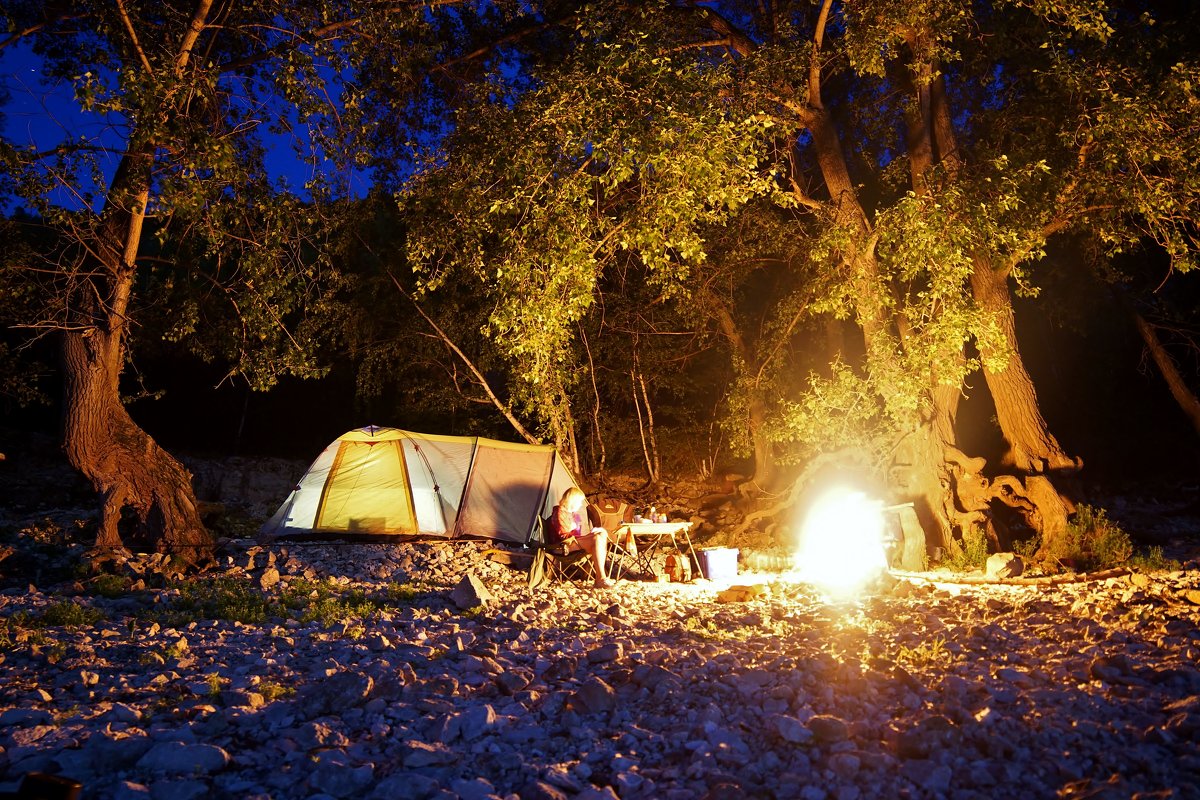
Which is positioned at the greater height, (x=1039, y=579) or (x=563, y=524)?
(x=563, y=524)

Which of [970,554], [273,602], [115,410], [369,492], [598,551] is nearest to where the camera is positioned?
[273,602]

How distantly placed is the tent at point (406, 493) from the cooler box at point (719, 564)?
3203mm

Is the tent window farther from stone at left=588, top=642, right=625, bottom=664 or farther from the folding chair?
stone at left=588, top=642, right=625, bottom=664

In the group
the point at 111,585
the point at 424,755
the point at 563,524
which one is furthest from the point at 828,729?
the point at 111,585

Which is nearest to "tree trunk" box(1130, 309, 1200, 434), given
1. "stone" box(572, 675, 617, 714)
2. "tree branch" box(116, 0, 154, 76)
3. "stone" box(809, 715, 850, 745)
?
"stone" box(809, 715, 850, 745)

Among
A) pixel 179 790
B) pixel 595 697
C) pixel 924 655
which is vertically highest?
pixel 924 655

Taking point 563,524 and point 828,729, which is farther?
point 563,524

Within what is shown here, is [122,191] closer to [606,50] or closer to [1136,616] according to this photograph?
[606,50]

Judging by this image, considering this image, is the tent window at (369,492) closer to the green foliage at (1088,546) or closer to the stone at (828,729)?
the green foliage at (1088,546)

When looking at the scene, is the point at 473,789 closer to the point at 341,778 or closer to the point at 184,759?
the point at 341,778

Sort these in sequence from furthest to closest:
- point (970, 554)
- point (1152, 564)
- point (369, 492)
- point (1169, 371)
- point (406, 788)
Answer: point (1169, 371) → point (369, 492) → point (970, 554) → point (1152, 564) → point (406, 788)

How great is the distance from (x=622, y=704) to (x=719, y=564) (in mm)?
5417

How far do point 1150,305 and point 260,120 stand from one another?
14088 millimetres

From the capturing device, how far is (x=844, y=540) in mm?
9523
